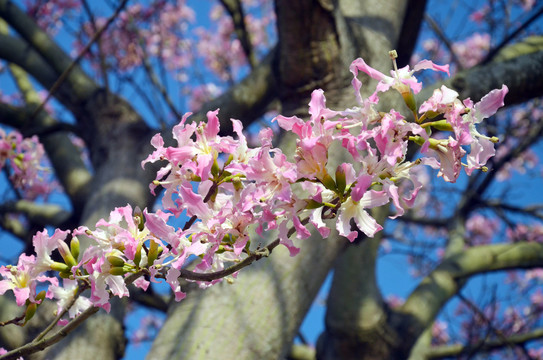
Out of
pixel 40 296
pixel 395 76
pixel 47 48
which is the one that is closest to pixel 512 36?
pixel 395 76

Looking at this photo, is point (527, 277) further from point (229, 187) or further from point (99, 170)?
point (229, 187)

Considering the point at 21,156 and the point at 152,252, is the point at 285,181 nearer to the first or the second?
the point at 152,252

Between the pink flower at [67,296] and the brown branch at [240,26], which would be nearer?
the pink flower at [67,296]

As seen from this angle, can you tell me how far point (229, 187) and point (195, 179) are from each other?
65mm

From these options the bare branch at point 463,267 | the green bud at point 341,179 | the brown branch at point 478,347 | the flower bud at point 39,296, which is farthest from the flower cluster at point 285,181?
the brown branch at point 478,347

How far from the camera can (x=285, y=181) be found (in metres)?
0.79

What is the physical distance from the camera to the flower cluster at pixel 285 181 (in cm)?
79

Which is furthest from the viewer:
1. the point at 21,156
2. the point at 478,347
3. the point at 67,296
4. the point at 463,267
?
the point at 463,267

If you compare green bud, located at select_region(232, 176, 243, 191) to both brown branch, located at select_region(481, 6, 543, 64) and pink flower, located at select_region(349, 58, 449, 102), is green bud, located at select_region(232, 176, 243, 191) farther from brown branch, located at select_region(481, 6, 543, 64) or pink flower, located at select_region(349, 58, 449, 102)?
brown branch, located at select_region(481, 6, 543, 64)

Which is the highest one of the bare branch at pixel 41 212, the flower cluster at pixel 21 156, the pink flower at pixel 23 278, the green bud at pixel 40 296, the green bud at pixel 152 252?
the green bud at pixel 152 252

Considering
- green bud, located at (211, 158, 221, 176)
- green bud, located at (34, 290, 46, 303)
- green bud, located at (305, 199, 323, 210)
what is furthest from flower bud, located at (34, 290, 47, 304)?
green bud, located at (305, 199, 323, 210)

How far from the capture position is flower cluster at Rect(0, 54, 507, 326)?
31.2 inches

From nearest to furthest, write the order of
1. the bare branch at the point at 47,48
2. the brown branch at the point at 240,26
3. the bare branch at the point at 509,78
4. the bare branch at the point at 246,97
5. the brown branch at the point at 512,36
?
the bare branch at the point at 509,78 < the brown branch at the point at 512,36 < the bare branch at the point at 246,97 < the bare branch at the point at 47,48 < the brown branch at the point at 240,26

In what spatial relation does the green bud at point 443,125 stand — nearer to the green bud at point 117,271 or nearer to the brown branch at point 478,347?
the green bud at point 117,271
